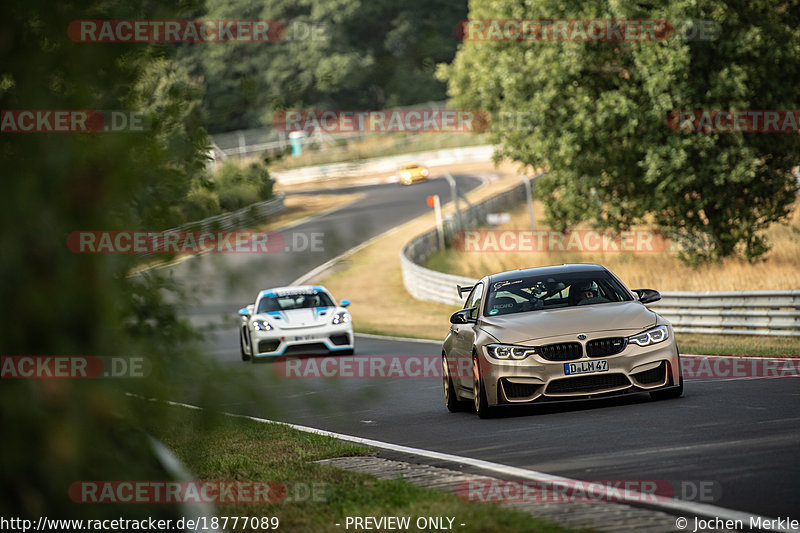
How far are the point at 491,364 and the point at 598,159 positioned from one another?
866 inches

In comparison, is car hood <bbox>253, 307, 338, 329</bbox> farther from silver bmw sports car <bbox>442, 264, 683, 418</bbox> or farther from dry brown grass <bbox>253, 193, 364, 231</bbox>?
dry brown grass <bbox>253, 193, 364, 231</bbox>

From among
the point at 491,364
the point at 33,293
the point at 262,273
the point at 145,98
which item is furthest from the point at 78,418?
the point at 491,364

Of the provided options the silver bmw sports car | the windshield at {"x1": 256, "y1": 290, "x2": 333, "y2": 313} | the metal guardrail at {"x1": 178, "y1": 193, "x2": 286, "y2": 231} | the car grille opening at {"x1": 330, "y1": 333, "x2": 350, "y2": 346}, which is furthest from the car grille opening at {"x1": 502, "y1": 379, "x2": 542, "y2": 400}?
the windshield at {"x1": 256, "y1": 290, "x2": 333, "y2": 313}

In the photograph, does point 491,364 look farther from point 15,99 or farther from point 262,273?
point 15,99

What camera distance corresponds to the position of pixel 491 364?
12.1 m

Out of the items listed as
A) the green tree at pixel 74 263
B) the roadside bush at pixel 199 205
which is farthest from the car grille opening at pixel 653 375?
the green tree at pixel 74 263

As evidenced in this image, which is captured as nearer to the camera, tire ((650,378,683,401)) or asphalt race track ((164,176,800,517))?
asphalt race track ((164,176,800,517))

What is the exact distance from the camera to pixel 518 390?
12.1m

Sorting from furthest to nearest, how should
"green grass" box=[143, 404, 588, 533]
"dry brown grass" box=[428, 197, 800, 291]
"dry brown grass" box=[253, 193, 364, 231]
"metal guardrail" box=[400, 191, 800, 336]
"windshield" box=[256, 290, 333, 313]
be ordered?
"dry brown grass" box=[253, 193, 364, 231] < "dry brown grass" box=[428, 197, 800, 291] < "windshield" box=[256, 290, 333, 313] < "metal guardrail" box=[400, 191, 800, 336] < "green grass" box=[143, 404, 588, 533]

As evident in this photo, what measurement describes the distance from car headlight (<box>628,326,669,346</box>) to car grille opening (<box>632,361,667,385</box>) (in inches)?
9.9

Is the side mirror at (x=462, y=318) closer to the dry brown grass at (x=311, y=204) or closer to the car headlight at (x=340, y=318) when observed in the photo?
the car headlight at (x=340, y=318)

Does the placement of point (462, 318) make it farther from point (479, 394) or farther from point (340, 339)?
point (340, 339)

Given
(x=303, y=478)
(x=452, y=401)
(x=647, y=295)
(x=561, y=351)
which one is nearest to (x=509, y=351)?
(x=561, y=351)

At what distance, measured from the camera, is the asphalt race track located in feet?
16.8
